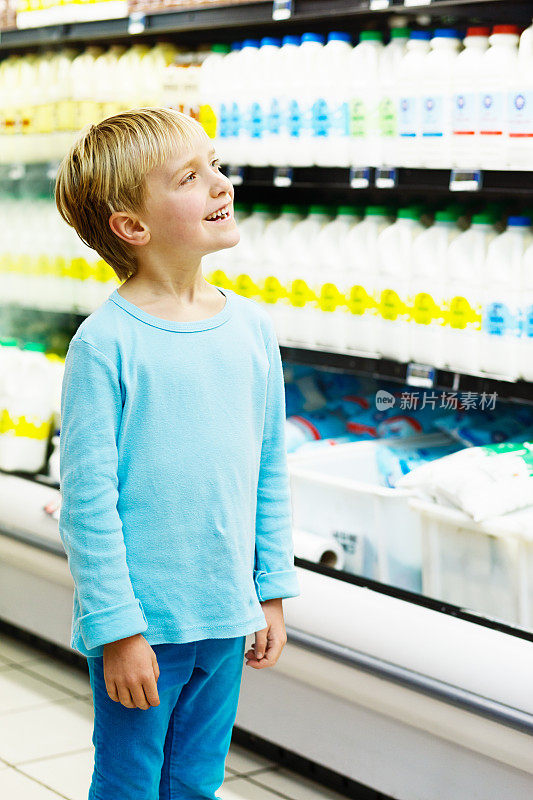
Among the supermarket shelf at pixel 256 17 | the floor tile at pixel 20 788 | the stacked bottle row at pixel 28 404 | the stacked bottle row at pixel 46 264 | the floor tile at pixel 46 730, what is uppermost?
the supermarket shelf at pixel 256 17

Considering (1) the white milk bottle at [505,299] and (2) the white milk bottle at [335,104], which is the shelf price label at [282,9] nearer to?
(2) the white milk bottle at [335,104]

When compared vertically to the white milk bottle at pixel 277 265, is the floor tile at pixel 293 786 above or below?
below

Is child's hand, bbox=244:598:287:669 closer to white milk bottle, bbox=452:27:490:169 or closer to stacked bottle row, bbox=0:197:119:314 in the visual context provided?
white milk bottle, bbox=452:27:490:169

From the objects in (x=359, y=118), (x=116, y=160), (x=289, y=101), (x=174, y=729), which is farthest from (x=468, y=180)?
(x=174, y=729)

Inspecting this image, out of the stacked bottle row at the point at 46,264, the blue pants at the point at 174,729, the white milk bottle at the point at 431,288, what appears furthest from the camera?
the stacked bottle row at the point at 46,264

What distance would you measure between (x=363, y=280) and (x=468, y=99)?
54cm

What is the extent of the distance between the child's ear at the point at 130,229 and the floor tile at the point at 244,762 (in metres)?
1.58

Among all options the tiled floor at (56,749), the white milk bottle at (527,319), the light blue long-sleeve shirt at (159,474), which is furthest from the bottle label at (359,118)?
→ the tiled floor at (56,749)

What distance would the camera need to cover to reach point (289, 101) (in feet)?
9.22

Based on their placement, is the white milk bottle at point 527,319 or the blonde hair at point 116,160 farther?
the white milk bottle at point 527,319

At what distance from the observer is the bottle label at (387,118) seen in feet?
8.45

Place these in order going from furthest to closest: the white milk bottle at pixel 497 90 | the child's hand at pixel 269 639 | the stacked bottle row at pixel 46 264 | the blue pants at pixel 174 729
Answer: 1. the stacked bottle row at pixel 46 264
2. the white milk bottle at pixel 497 90
3. the child's hand at pixel 269 639
4. the blue pants at pixel 174 729

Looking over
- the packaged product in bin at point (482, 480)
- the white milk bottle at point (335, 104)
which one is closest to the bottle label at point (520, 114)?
the white milk bottle at point (335, 104)

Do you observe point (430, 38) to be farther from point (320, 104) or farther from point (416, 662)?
point (416, 662)
